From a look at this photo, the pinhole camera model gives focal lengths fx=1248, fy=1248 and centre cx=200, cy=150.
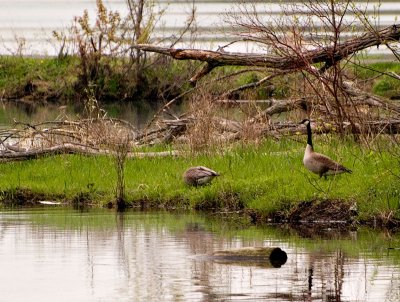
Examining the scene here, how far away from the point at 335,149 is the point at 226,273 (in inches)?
248

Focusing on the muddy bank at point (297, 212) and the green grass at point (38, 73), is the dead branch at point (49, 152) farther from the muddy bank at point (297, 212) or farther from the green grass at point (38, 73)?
the green grass at point (38, 73)

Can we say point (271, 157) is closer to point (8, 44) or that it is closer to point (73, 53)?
point (73, 53)

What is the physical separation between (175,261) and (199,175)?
14.2 feet

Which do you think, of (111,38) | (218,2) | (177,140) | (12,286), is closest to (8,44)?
(111,38)

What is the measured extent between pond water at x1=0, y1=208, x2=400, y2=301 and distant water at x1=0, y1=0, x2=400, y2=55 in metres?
23.3

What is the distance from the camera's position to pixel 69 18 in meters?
62.7

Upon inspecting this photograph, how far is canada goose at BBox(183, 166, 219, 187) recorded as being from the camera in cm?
1703

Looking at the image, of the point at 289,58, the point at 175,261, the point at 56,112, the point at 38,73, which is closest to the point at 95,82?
the point at 38,73

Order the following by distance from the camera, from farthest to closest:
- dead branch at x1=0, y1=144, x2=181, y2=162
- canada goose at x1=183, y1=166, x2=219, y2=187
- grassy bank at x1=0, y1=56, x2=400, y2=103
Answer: grassy bank at x1=0, y1=56, x2=400, y2=103 → dead branch at x1=0, y1=144, x2=181, y2=162 → canada goose at x1=183, y1=166, x2=219, y2=187

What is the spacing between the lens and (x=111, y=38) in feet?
125

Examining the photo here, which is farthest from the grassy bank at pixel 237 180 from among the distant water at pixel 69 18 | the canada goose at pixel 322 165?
the distant water at pixel 69 18

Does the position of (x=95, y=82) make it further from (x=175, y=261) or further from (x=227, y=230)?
(x=175, y=261)

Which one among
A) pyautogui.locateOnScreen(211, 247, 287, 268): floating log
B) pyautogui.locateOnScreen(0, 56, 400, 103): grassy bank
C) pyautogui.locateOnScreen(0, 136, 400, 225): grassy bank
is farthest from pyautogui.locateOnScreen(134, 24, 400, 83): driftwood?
pyautogui.locateOnScreen(0, 56, 400, 103): grassy bank

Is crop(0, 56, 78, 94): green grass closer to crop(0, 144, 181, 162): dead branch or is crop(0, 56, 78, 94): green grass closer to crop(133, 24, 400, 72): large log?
crop(0, 144, 181, 162): dead branch
